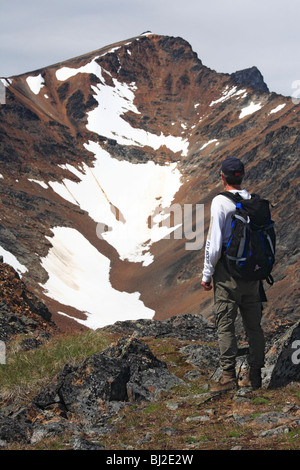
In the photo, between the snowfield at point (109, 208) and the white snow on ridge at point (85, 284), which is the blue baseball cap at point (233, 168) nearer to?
the snowfield at point (109, 208)

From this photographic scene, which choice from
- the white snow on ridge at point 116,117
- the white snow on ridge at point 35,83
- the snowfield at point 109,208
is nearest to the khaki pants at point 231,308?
the snowfield at point 109,208

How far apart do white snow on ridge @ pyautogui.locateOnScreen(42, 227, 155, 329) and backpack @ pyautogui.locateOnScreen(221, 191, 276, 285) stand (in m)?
59.2

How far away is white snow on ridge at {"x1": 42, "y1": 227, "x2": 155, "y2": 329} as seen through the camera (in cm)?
7325

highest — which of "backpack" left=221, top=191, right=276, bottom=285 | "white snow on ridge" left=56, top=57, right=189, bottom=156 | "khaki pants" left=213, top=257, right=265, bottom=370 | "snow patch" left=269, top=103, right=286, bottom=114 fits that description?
"white snow on ridge" left=56, top=57, right=189, bottom=156

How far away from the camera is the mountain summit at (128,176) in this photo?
78688 millimetres

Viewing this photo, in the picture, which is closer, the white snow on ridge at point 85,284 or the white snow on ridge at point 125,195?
the white snow on ridge at point 85,284

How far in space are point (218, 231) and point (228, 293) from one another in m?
0.97

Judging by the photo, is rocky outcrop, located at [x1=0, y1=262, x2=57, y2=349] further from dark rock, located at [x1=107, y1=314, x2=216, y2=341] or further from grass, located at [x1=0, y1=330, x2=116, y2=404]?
dark rock, located at [x1=107, y1=314, x2=216, y2=341]

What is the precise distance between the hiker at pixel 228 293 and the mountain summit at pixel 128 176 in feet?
147

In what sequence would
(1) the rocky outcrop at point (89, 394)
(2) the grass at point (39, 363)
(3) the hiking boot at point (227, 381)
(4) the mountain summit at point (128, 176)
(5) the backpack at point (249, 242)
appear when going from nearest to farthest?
(1) the rocky outcrop at point (89, 394) → (5) the backpack at point (249, 242) → (3) the hiking boot at point (227, 381) → (2) the grass at point (39, 363) → (4) the mountain summit at point (128, 176)

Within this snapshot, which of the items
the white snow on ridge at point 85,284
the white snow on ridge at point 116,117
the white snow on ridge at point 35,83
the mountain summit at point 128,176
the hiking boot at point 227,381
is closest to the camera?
the hiking boot at point 227,381

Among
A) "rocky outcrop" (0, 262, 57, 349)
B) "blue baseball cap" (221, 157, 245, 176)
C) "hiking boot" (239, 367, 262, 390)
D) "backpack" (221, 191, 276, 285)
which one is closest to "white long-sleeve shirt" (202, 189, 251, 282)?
"backpack" (221, 191, 276, 285)

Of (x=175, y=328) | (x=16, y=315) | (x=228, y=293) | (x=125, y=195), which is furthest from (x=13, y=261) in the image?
(x=228, y=293)

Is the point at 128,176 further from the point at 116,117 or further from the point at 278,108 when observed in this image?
the point at 278,108
